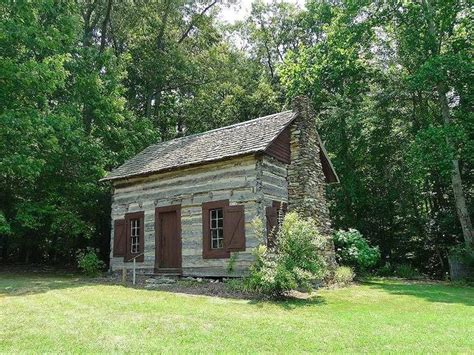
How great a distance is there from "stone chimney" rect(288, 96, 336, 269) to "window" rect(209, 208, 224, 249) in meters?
2.76

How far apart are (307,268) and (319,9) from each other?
19.3 metres

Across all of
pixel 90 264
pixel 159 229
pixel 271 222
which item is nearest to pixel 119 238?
pixel 90 264

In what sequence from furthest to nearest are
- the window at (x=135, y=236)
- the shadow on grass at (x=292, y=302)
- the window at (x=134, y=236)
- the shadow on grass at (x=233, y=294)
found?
the window at (x=135, y=236), the window at (x=134, y=236), the shadow on grass at (x=233, y=294), the shadow on grass at (x=292, y=302)

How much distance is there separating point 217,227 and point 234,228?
90 cm

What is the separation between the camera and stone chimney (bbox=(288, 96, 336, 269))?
15.4 metres

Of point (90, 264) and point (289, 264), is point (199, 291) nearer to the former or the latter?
point (289, 264)

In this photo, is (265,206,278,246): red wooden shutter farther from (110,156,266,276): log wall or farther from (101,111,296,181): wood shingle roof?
(101,111,296,181): wood shingle roof

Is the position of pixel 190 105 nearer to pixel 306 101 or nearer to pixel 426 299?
pixel 306 101

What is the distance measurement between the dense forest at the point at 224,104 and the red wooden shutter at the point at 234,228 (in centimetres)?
808

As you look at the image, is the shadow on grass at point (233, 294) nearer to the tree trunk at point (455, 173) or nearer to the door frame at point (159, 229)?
the door frame at point (159, 229)

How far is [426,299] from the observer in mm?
11398

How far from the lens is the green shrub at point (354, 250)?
57.2 ft

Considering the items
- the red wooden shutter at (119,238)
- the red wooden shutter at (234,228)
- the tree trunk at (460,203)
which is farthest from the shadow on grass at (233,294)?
the tree trunk at (460,203)

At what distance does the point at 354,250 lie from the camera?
1767 cm
